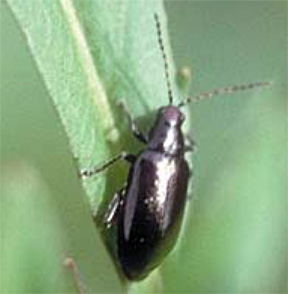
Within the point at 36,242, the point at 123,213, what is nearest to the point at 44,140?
the point at 123,213

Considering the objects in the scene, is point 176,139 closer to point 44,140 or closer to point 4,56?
point 44,140

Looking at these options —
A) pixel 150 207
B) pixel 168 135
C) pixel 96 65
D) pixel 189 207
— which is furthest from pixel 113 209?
pixel 168 135

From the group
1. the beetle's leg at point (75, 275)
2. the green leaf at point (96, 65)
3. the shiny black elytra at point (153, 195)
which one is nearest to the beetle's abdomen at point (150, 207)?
the shiny black elytra at point (153, 195)

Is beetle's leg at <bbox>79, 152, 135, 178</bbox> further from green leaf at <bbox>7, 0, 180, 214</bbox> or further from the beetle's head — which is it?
the beetle's head

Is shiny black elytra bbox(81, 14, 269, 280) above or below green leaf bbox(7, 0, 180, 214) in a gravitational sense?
below

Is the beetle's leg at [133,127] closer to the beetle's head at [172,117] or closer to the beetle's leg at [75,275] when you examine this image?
the beetle's head at [172,117]

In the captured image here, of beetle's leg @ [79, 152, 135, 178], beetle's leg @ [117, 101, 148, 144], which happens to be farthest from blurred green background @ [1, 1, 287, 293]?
beetle's leg @ [117, 101, 148, 144]
